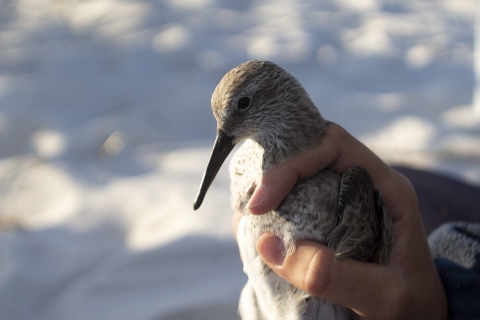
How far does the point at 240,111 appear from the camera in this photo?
5.20ft

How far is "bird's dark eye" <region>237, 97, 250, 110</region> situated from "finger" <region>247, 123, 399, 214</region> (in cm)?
25

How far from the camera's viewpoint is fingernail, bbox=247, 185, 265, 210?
149cm

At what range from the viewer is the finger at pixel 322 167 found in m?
1.50

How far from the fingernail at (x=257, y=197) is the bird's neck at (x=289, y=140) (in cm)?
12

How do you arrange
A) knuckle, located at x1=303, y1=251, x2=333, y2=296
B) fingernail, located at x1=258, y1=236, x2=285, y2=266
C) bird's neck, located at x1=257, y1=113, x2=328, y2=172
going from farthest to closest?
1. bird's neck, located at x1=257, y1=113, x2=328, y2=172
2. fingernail, located at x1=258, y1=236, x2=285, y2=266
3. knuckle, located at x1=303, y1=251, x2=333, y2=296

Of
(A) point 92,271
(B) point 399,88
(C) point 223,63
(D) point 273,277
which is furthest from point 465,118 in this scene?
(A) point 92,271

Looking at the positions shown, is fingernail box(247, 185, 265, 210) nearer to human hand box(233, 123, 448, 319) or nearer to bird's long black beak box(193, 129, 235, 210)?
human hand box(233, 123, 448, 319)

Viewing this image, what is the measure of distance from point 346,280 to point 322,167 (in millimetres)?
418

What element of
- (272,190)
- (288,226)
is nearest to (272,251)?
(288,226)

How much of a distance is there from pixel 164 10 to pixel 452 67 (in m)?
2.60

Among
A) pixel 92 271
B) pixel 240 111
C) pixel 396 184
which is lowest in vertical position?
pixel 92 271

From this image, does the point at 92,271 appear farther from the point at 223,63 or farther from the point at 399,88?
the point at 399,88

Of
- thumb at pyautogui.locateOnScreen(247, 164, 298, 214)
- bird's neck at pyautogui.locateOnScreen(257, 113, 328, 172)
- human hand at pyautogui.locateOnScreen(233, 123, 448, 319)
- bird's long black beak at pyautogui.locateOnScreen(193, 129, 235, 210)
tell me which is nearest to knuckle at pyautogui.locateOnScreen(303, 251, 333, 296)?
human hand at pyautogui.locateOnScreen(233, 123, 448, 319)

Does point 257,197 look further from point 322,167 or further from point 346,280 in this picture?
point 346,280
